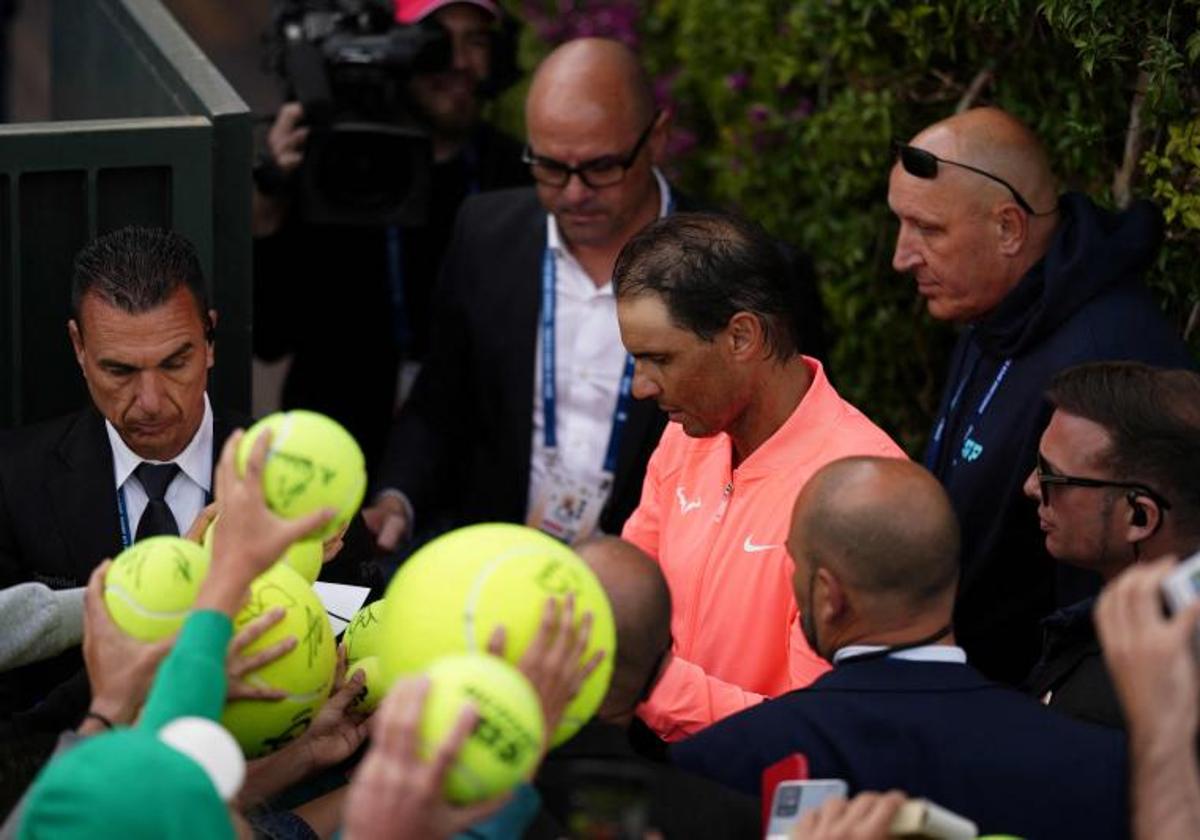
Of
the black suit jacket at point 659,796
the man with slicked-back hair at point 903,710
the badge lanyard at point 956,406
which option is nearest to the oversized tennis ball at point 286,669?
the black suit jacket at point 659,796

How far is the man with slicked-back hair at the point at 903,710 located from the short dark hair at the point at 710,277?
863mm

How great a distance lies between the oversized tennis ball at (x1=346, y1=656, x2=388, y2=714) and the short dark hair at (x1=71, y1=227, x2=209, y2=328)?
990 mm

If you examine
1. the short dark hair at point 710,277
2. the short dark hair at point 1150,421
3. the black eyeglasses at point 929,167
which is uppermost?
the black eyeglasses at point 929,167

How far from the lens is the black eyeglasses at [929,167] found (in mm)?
4473

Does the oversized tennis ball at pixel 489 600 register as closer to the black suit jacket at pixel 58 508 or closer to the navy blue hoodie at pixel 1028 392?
the black suit jacket at pixel 58 508

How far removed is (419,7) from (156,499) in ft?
7.61

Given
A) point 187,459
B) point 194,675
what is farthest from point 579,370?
point 194,675

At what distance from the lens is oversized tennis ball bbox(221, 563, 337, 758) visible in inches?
120

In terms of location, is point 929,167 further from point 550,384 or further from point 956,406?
point 550,384

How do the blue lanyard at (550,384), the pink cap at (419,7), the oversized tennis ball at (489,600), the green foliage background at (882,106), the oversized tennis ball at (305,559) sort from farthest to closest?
1. the pink cap at (419,7)
2. the blue lanyard at (550,384)
3. the green foliage background at (882,106)
4. the oversized tennis ball at (305,559)
5. the oversized tennis ball at (489,600)

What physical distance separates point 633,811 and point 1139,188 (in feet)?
9.85

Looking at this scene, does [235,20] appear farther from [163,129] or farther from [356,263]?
[163,129]

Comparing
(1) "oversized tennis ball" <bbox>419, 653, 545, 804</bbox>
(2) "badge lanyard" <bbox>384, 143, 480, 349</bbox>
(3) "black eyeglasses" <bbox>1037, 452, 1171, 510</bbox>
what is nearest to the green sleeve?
(1) "oversized tennis ball" <bbox>419, 653, 545, 804</bbox>

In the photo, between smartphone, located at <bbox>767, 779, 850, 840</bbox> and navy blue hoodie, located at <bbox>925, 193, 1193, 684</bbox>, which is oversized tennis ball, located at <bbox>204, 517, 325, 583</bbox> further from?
navy blue hoodie, located at <bbox>925, 193, 1193, 684</bbox>
